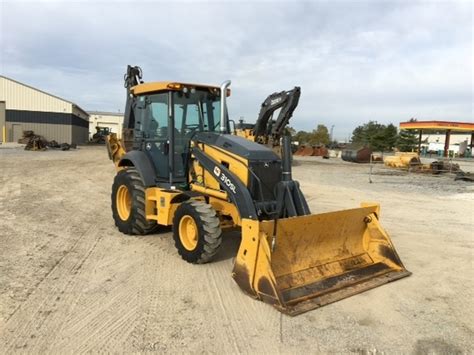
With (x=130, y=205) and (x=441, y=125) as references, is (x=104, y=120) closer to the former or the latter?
(x=441, y=125)

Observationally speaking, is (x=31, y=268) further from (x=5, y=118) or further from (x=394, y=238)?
(x=5, y=118)

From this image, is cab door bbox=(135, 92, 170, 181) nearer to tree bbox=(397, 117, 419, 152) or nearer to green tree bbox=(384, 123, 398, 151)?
tree bbox=(397, 117, 419, 152)

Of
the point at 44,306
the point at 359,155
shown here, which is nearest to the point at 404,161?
the point at 359,155

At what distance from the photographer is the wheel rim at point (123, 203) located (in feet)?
24.7

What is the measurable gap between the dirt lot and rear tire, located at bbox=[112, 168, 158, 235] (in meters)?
0.21

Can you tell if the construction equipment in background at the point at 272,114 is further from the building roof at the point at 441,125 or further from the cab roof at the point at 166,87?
the building roof at the point at 441,125

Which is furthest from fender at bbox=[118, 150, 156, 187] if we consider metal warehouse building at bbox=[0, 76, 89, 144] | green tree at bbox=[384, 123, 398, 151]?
green tree at bbox=[384, 123, 398, 151]

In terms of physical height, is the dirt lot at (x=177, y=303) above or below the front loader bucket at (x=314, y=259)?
Answer: below

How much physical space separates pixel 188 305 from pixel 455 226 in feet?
23.7

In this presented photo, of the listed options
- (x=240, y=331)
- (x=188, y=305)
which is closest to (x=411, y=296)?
(x=240, y=331)

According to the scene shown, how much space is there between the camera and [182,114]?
6.66 m

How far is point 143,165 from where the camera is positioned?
7.10 m

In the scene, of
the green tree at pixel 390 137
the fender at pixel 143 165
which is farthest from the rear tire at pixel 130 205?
the green tree at pixel 390 137

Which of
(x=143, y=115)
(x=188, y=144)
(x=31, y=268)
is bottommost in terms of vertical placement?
(x=31, y=268)
